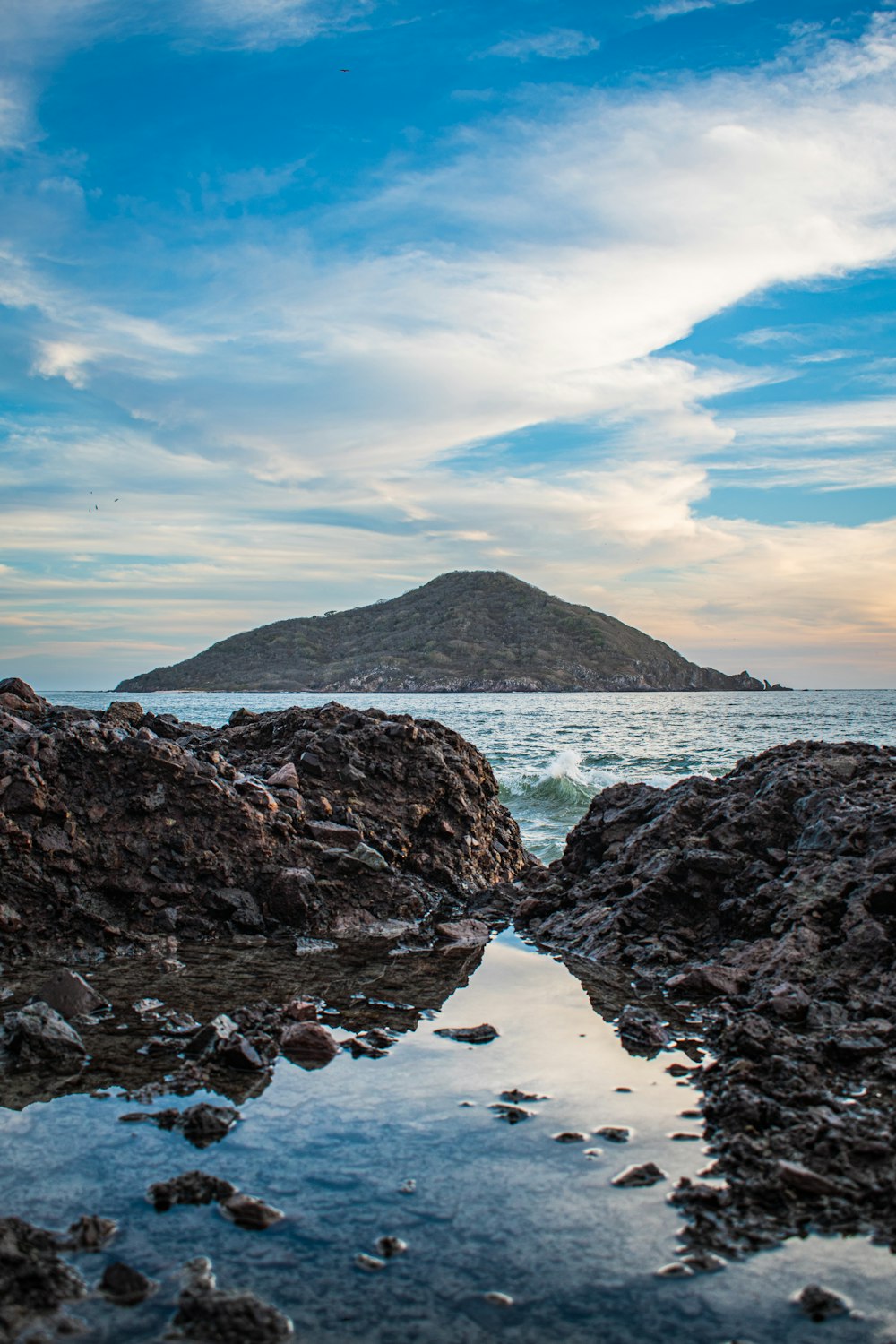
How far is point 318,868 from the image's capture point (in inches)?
378

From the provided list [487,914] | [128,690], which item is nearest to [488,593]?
[128,690]

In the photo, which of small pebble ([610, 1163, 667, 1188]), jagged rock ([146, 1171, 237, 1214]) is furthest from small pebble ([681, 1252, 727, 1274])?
jagged rock ([146, 1171, 237, 1214])

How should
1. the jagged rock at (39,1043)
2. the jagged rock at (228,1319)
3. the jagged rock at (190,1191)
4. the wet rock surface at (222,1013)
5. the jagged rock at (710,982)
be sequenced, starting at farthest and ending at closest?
the jagged rock at (710,982)
the jagged rock at (39,1043)
the wet rock surface at (222,1013)
the jagged rock at (190,1191)
the jagged rock at (228,1319)

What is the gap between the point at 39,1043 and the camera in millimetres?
5406

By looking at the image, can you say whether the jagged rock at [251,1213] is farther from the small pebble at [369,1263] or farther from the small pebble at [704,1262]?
the small pebble at [704,1262]

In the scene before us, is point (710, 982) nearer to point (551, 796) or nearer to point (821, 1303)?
point (821, 1303)

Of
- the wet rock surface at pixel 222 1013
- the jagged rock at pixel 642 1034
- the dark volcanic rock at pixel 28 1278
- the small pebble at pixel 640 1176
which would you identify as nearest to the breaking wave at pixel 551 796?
the wet rock surface at pixel 222 1013

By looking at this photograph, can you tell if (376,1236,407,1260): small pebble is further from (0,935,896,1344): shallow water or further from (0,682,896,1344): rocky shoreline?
(0,682,896,1344): rocky shoreline

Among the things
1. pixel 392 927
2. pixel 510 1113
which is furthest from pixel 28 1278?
pixel 392 927

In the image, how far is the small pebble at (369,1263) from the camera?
3.42 metres

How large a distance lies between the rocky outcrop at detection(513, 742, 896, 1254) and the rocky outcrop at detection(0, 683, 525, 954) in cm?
147

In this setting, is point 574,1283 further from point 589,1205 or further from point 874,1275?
point 874,1275

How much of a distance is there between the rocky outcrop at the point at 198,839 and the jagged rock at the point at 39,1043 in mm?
2591

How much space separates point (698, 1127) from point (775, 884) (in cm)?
361
